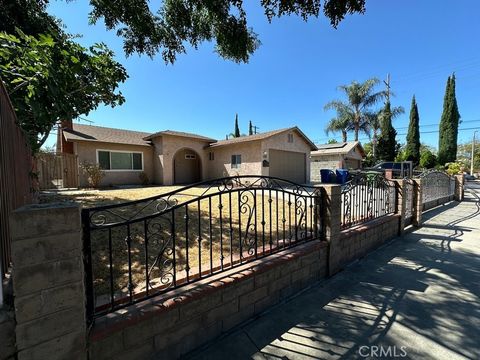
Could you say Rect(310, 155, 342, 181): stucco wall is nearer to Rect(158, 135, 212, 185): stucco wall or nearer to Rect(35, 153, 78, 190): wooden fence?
Rect(158, 135, 212, 185): stucco wall

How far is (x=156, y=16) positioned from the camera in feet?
16.7

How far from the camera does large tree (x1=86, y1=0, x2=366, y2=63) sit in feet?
13.8

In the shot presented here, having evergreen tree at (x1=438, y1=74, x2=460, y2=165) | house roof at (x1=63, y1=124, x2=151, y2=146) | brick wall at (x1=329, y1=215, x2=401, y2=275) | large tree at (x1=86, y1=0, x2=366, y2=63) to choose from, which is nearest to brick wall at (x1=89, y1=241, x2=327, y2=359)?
brick wall at (x1=329, y1=215, x2=401, y2=275)

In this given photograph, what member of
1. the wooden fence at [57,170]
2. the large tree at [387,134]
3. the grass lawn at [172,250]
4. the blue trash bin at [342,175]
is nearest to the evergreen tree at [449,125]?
the large tree at [387,134]

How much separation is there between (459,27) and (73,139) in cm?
1948

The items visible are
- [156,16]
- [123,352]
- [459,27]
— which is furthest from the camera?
[459,27]

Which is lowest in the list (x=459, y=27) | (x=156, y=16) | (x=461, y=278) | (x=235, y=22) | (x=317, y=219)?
(x=461, y=278)

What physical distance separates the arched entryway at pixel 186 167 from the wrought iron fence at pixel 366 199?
42.3ft

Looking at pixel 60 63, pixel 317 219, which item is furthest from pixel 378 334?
pixel 60 63

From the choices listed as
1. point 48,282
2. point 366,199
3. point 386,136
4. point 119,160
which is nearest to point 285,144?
point 366,199

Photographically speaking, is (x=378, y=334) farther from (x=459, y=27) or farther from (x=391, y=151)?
(x=391, y=151)

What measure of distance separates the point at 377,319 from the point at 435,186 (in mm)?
9741

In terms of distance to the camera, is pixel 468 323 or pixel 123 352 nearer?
pixel 123 352

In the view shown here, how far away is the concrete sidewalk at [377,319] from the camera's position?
6.84 ft
